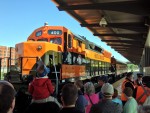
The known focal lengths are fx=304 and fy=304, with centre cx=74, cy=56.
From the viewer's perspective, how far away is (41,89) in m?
6.02

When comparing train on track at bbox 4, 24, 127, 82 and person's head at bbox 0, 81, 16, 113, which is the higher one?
train on track at bbox 4, 24, 127, 82

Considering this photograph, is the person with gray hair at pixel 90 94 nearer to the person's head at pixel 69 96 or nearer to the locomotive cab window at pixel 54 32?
the person's head at pixel 69 96

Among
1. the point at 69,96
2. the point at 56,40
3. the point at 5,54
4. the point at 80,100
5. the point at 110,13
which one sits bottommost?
the point at 80,100

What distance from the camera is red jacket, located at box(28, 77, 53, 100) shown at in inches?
234

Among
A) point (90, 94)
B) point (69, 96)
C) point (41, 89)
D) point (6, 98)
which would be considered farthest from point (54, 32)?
point (6, 98)

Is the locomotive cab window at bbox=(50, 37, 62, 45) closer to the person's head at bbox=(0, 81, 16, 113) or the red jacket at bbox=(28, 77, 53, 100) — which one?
the red jacket at bbox=(28, 77, 53, 100)

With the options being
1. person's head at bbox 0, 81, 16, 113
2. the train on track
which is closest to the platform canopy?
the train on track

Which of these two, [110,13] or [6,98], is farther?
[110,13]

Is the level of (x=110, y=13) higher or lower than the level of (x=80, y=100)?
higher

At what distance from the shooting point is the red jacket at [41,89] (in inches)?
234

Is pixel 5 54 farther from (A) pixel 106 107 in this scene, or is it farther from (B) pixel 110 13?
(A) pixel 106 107

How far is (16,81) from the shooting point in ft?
39.6

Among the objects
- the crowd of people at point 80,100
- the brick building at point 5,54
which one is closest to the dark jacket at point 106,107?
the crowd of people at point 80,100

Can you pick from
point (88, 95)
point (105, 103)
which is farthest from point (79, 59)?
point (105, 103)
